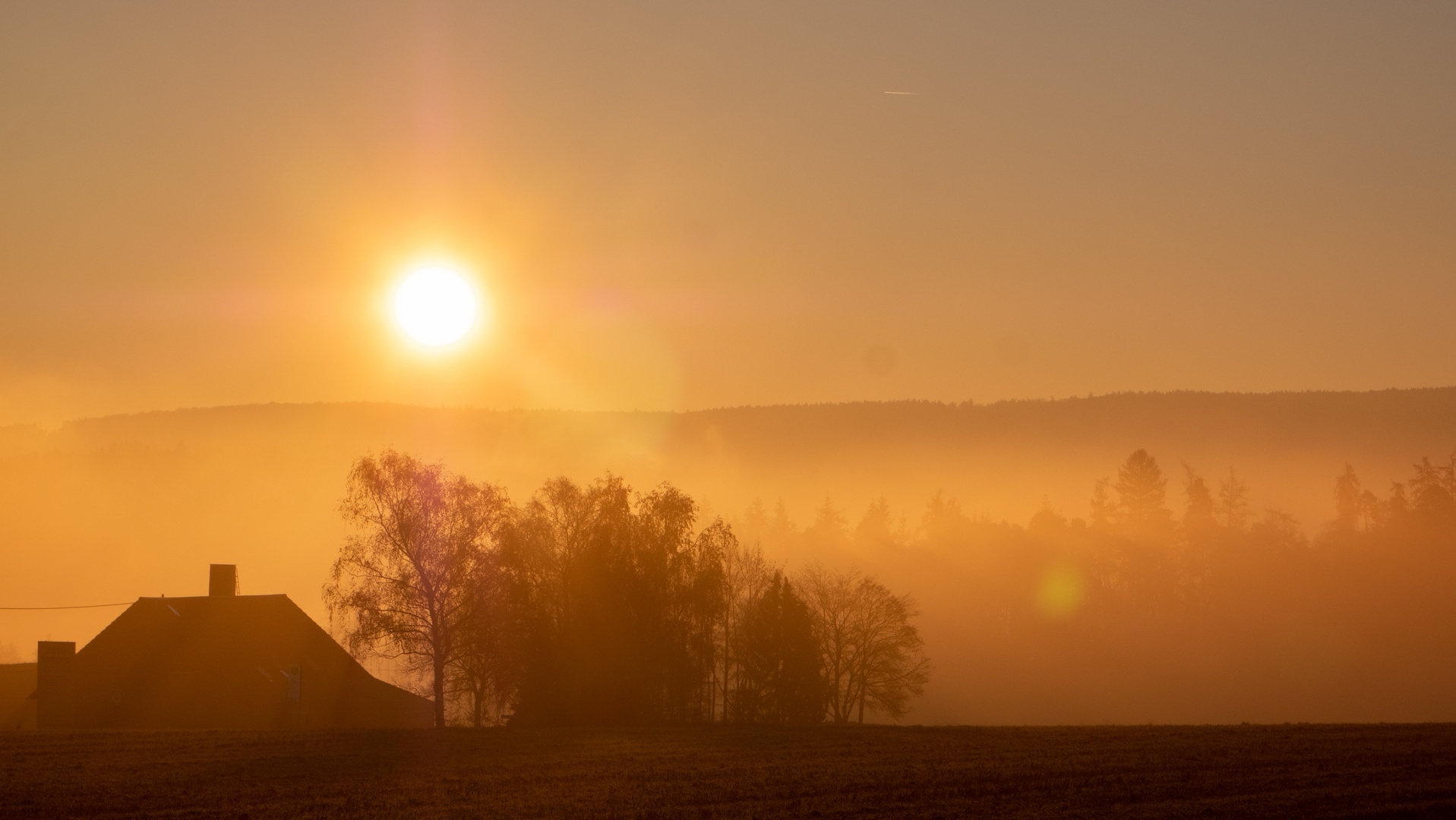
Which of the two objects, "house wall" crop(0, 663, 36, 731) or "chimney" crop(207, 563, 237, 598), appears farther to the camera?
"chimney" crop(207, 563, 237, 598)

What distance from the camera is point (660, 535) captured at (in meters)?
64.4

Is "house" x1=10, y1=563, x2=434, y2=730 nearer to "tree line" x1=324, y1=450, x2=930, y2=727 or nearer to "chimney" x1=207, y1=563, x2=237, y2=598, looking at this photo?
"chimney" x1=207, y1=563, x2=237, y2=598

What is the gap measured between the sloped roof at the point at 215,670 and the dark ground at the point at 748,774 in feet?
46.0

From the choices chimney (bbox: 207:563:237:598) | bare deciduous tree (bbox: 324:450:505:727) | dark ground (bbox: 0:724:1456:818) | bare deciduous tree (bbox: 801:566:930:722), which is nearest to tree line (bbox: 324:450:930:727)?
bare deciduous tree (bbox: 324:450:505:727)

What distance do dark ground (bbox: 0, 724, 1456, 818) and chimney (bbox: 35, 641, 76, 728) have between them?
52.4 feet

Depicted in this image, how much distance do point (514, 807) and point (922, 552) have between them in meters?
128

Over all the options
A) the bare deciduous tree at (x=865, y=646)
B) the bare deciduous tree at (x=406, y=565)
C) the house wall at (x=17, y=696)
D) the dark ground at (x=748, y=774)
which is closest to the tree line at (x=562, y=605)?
the bare deciduous tree at (x=406, y=565)

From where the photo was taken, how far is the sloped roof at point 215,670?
62.1 metres

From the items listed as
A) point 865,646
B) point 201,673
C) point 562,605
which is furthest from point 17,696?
point 865,646

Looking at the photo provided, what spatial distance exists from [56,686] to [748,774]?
45100 mm

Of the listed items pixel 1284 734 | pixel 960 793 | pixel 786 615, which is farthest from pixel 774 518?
pixel 960 793

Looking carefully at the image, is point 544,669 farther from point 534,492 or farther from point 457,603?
point 534,492

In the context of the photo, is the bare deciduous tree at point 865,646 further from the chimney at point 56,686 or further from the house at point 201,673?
the chimney at point 56,686

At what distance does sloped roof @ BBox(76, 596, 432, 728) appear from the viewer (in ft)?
204
